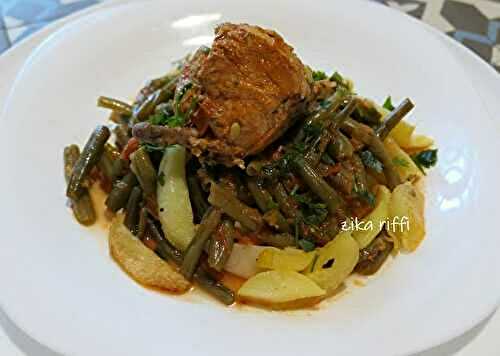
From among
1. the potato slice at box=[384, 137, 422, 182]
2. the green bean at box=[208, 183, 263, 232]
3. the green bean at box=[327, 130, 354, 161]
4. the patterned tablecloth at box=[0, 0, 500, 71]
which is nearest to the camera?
the green bean at box=[208, 183, 263, 232]

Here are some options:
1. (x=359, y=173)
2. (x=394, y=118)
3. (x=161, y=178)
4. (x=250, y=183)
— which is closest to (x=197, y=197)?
(x=161, y=178)

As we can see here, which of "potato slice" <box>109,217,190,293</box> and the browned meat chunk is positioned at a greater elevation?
the browned meat chunk

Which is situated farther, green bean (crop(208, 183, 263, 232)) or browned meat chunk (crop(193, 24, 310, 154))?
green bean (crop(208, 183, 263, 232))

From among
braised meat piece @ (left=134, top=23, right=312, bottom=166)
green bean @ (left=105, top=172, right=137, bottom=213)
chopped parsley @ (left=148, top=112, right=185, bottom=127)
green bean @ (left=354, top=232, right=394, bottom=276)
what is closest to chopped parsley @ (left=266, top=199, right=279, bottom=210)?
braised meat piece @ (left=134, top=23, right=312, bottom=166)

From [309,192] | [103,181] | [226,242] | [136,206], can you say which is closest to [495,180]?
[309,192]

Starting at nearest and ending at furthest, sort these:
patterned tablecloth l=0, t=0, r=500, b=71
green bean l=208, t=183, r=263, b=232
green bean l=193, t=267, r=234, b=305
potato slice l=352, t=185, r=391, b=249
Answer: green bean l=193, t=267, r=234, b=305 → green bean l=208, t=183, r=263, b=232 → potato slice l=352, t=185, r=391, b=249 → patterned tablecloth l=0, t=0, r=500, b=71

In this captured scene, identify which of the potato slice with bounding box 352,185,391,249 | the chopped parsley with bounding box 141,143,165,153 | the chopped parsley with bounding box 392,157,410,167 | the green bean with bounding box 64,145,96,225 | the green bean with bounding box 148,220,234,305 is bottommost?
the green bean with bounding box 148,220,234,305

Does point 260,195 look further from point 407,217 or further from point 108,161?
point 108,161

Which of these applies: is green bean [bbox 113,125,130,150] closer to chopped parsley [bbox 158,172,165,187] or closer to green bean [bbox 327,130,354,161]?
chopped parsley [bbox 158,172,165,187]
